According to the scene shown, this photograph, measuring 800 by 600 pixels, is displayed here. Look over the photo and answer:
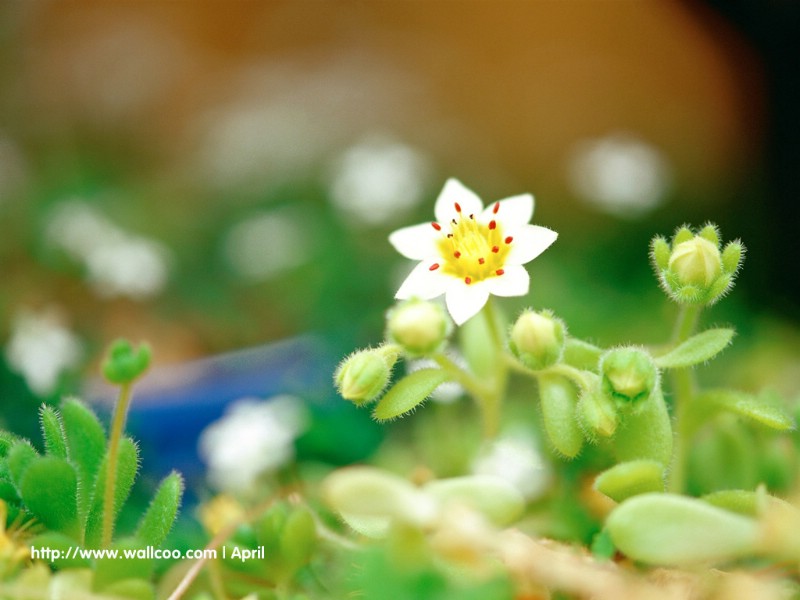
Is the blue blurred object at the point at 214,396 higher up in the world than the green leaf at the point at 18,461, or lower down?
higher up

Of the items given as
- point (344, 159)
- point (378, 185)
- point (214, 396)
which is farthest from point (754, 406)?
point (344, 159)

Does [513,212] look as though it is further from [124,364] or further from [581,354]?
[124,364]

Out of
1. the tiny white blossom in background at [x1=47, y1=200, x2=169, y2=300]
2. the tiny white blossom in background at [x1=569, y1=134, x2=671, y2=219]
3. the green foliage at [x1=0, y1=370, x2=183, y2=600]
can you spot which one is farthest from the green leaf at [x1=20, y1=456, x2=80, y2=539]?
the tiny white blossom in background at [x1=569, y1=134, x2=671, y2=219]

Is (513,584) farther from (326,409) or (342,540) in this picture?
(326,409)

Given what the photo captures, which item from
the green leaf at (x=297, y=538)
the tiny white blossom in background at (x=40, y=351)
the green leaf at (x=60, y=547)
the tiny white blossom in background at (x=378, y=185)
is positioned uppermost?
the tiny white blossom in background at (x=378, y=185)

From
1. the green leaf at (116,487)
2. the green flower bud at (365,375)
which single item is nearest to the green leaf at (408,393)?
the green flower bud at (365,375)

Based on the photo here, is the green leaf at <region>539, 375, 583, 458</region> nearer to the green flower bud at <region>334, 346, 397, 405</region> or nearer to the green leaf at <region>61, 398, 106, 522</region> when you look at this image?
the green flower bud at <region>334, 346, 397, 405</region>

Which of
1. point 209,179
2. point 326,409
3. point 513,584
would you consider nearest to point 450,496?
point 513,584

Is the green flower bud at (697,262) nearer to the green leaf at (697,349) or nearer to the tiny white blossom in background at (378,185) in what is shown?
the green leaf at (697,349)
